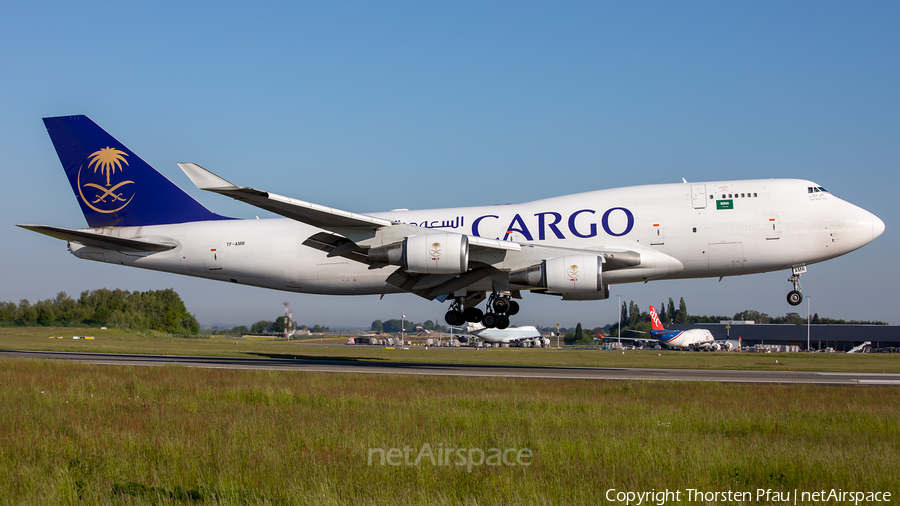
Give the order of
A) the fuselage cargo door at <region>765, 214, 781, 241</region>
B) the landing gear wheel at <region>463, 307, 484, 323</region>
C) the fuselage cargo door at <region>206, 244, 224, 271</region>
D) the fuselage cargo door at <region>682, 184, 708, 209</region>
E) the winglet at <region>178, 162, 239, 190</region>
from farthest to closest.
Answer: the fuselage cargo door at <region>206, 244, 224, 271</region> → the landing gear wheel at <region>463, 307, 484, 323</region> → the fuselage cargo door at <region>682, 184, 708, 209</region> → the fuselage cargo door at <region>765, 214, 781, 241</region> → the winglet at <region>178, 162, 239, 190</region>

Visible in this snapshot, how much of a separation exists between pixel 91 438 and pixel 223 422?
223 cm

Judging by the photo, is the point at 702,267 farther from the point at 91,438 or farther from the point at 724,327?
the point at 724,327

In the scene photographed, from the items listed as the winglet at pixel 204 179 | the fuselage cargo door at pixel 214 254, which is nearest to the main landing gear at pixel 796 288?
the winglet at pixel 204 179

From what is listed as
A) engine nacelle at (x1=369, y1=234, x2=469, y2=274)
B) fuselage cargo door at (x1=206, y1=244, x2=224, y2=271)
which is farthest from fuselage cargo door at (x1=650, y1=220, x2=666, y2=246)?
fuselage cargo door at (x1=206, y1=244, x2=224, y2=271)

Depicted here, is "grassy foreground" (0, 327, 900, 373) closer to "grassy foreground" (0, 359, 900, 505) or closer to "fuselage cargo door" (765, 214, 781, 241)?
"fuselage cargo door" (765, 214, 781, 241)

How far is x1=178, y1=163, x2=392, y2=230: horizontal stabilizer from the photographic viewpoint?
20.1 m

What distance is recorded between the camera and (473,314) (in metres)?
28.1

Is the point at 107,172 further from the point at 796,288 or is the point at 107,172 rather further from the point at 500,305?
the point at 796,288

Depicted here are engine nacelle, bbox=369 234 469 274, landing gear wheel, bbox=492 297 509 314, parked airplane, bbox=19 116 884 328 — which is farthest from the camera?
landing gear wheel, bbox=492 297 509 314

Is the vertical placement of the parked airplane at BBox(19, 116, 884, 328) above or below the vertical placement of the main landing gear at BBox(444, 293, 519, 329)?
above

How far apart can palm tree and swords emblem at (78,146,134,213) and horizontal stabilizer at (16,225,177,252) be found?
210 cm

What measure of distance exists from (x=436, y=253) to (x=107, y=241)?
15058 millimetres

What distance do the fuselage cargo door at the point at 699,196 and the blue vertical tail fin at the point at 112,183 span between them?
68.6 feet

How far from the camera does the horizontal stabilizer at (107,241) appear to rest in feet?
84.2
